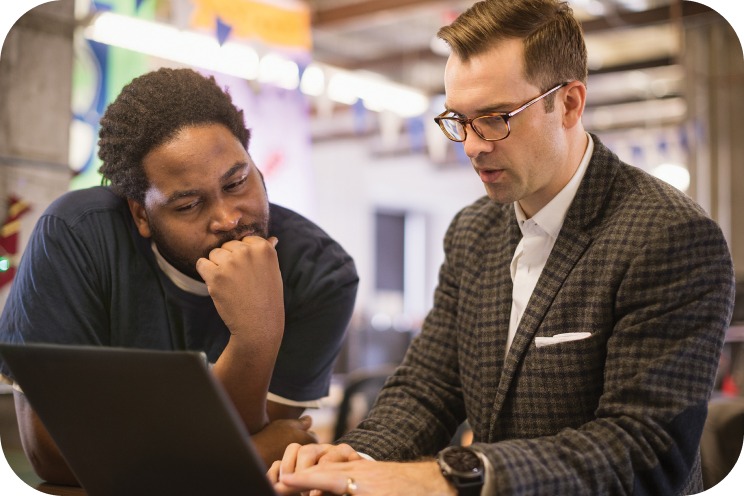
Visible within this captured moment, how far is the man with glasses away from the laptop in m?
0.16

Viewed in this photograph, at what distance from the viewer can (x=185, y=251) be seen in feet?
4.82

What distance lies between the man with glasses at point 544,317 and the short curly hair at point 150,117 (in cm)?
41

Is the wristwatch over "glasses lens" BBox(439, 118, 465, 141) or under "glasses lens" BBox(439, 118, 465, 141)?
under

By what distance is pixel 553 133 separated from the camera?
1499 millimetres

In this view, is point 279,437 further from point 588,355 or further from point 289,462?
point 588,355

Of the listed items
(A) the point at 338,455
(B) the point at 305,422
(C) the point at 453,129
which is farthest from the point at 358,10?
(A) the point at 338,455

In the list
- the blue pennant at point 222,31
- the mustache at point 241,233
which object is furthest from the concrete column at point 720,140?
the mustache at point 241,233

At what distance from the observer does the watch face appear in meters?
1.20

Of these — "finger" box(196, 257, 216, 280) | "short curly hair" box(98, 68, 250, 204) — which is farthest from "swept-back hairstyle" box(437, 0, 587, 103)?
"finger" box(196, 257, 216, 280)

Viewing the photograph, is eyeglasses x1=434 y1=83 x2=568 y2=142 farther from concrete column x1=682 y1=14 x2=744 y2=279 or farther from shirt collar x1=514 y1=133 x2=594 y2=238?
concrete column x1=682 y1=14 x2=744 y2=279

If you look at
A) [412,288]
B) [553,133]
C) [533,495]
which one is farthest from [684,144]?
[412,288]

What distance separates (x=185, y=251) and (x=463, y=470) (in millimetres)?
607

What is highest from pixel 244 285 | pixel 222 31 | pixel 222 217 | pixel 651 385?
pixel 222 31

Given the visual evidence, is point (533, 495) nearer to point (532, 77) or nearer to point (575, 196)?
point (575, 196)
